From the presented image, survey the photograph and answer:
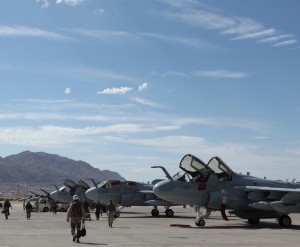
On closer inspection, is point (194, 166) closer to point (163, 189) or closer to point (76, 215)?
point (163, 189)

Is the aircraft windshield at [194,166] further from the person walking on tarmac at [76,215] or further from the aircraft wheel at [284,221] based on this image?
the person walking on tarmac at [76,215]

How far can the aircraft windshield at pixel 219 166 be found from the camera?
25516 millimetres

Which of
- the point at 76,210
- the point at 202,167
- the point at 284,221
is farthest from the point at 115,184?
the point at 76,210

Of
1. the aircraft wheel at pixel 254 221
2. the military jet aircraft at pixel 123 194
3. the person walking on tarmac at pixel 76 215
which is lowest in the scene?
the aircraft wheel at pixel 254 221

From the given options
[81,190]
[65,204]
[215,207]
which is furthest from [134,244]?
[65,204]

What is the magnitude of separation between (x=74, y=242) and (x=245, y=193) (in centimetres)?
1190

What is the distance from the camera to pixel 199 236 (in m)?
18.1

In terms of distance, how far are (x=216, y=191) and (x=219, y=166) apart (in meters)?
1.41

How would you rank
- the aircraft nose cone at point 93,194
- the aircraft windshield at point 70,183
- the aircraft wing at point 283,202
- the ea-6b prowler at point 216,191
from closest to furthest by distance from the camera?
the aircraft wing at point 283,202, the ea-6b prowler at point 216,191, the aircraft nose cone at point 93,194, the aircraft windshield at point 70,183

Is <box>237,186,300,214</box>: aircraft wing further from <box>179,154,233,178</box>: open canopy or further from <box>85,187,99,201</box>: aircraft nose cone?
<box>85,187,99,201</box>: aircraft nose cone

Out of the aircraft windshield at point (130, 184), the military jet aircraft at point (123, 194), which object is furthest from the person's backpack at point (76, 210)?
the aircraft windshield at point (130, 184)

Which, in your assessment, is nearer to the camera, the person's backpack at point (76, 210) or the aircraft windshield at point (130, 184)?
the person's backpack at point (76, 210)

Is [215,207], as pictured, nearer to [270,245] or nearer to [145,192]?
[270,245]

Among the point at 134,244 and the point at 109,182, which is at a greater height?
the point at 109,182
